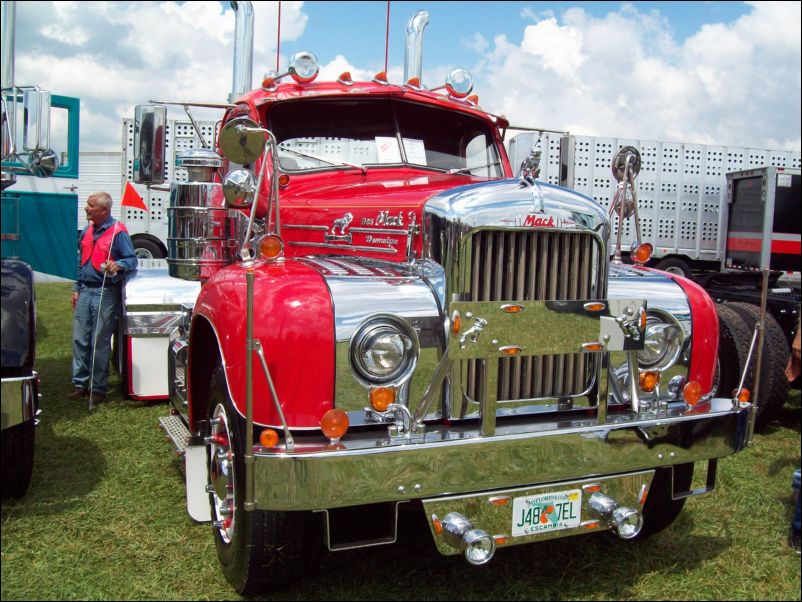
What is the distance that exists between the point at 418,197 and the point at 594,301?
922 mm

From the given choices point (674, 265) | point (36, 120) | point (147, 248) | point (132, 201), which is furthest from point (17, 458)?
point (674, 265)

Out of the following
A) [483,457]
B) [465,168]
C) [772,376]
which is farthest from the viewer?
[772,376]

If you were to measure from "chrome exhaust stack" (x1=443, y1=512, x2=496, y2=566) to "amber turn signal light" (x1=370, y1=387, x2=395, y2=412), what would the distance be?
442 millimetres

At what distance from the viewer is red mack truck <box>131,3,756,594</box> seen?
259cm

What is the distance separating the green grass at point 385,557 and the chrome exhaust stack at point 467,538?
1.64ft

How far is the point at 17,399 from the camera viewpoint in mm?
3350

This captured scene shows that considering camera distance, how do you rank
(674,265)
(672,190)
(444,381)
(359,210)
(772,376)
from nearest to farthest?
(444,381)
(359,210)
(772,376)
(674,265)
(672,190)

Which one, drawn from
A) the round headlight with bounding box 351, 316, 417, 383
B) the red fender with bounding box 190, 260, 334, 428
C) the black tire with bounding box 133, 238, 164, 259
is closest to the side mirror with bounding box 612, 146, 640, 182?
the round headlight with bounding box 351, 316, 417, 383

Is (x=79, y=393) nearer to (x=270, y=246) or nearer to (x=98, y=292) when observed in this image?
(x=98, y=292)

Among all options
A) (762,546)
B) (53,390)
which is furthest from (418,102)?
(53,390)

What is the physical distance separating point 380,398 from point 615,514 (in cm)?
103

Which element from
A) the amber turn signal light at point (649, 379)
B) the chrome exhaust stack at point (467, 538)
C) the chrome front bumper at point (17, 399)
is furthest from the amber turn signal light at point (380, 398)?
the chrome front bumper at point (17, 399)

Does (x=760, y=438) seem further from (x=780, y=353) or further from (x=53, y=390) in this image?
(x=53, y=390)

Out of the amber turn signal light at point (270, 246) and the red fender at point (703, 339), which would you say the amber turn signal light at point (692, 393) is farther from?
the amber turn signal light at point (270, 246)
